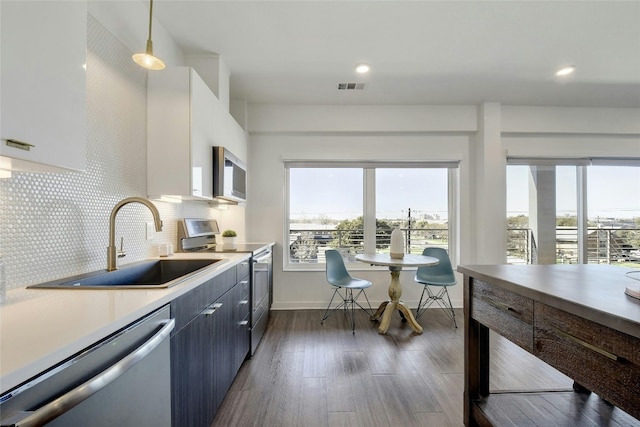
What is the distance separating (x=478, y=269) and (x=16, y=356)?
181cm

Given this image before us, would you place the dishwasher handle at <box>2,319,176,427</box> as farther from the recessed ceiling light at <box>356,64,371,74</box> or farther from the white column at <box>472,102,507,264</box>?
the white column at <box>472,102,507,264</box>

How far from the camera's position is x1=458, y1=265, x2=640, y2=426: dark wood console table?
32.1 inches

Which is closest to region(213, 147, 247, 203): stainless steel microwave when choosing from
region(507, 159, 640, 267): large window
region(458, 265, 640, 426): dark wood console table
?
region(458, 265, 640, 426): dark wood console table

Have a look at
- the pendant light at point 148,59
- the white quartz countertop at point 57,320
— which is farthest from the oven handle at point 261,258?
the pendant light at point 148,59

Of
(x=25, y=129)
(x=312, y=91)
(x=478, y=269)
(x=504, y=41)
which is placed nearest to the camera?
(x=25, y=129)

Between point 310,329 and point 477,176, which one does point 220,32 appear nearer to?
point 310,329

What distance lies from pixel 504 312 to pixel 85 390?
1.55 metres

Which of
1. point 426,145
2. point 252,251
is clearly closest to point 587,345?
point 252,251

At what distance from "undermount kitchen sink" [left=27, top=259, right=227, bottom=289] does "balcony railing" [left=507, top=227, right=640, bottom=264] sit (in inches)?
151

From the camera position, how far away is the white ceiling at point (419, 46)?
2.03 metres

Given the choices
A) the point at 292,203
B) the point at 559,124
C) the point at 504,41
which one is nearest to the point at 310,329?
the point at 292,203

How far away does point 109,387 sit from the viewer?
2.44 feet

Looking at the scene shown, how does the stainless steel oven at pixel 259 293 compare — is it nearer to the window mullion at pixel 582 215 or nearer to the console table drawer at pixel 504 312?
the console table drawer at pixel 504 312

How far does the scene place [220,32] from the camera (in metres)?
2.27
